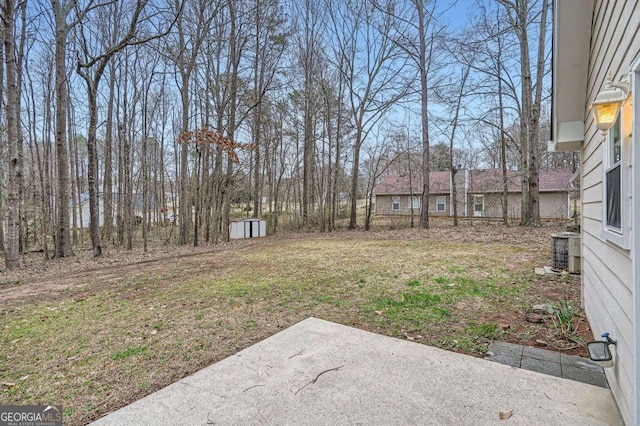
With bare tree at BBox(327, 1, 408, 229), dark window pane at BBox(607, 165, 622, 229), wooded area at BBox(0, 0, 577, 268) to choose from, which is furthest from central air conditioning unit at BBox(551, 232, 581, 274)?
bare tree at BBox(327, 1, 408, 229)

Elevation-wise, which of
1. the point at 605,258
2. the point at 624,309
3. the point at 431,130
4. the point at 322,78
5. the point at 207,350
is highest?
the point at 322,78

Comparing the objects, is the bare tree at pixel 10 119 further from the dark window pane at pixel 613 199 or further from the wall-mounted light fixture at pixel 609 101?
the dark window pane at pixel 613 199

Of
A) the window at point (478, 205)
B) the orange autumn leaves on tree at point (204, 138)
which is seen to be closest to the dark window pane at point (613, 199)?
the orange autumn leaves on tree at point (204, 138)

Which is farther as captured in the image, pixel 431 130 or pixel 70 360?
pixel 431 130

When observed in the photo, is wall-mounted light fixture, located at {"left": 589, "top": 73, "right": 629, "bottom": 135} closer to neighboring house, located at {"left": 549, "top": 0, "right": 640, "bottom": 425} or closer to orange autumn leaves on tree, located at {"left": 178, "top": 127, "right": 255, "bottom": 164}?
neighboring house, located at {"left": 549, "top": 0, "right": 640, "bottom": 425}

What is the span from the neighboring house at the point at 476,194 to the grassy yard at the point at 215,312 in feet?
39.2

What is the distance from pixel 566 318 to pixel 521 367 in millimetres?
1287

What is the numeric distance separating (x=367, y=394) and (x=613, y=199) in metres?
2.07

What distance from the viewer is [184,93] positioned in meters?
10.1

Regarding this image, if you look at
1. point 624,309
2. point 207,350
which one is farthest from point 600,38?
point 207,350

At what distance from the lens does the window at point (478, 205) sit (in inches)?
812

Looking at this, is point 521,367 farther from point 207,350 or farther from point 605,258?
point 207,350

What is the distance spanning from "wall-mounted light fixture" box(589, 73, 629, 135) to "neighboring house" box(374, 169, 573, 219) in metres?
14.8

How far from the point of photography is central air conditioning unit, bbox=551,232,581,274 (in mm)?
4848
